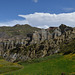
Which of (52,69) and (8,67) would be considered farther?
(8,67)

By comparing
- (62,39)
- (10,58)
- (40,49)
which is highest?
(62,39)

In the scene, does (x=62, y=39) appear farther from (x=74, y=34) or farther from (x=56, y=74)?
(x=56, y=74)

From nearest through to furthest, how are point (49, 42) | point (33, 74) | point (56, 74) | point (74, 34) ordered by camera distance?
point (56, 74), point (33, 74), point (74, 34), point (49, 42)

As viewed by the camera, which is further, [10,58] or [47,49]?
[10,58]

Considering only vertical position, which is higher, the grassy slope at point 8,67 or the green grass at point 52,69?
the green grass at point 52,69

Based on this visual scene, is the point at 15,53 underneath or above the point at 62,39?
underneath

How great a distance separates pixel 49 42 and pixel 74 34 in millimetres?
33132

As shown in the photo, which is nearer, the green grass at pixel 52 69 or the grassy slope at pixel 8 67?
the green grass at pixel 52 69

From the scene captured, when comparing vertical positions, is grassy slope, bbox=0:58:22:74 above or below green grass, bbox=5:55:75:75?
below

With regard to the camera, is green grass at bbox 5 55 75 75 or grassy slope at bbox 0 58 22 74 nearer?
green grass at bbox 5 55 75 75

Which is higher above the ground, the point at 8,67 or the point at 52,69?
the point at 52,69

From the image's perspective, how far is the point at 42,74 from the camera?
3969 cm

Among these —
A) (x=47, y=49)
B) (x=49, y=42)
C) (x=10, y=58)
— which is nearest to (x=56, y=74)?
(x=47, y=49)

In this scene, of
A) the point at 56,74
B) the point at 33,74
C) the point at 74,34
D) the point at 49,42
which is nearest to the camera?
the point at 56,74
